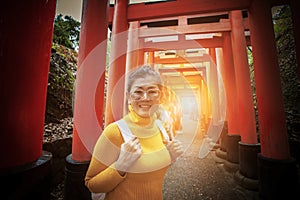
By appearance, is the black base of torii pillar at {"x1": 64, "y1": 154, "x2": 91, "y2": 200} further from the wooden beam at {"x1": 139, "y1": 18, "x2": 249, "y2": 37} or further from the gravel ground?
the wooden beam at {"x1": 139, "y1": 18, "x2": 249, "y2": 37}

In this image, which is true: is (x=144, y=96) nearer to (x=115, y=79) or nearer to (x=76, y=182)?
(x=76, y=182)

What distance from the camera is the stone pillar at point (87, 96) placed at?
239cm

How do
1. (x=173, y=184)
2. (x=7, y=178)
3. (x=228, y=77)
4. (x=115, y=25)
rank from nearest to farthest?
(x=7, y=178), (x=173, y=184), (x=115, y=25), (x=228, y=77)

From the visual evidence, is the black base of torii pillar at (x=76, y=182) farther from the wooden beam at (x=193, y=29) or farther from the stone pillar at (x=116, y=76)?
the wooden beam at (x=193, y=29)

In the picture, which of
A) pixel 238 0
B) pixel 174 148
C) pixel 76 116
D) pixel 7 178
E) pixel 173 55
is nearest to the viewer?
pixel 7 178

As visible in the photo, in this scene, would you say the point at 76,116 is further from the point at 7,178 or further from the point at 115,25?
the point at 115,25

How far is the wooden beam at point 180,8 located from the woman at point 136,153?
128 inches

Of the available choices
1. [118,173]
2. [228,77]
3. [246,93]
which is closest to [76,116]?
[118,173]

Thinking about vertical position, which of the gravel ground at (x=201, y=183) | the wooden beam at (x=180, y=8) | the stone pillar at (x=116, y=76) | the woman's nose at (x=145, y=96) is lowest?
the gravel ground at (x=201, y=183)

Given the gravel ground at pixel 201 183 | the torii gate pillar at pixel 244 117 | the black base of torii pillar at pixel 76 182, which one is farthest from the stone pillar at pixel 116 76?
the torii gate pillar at pixel 244 117

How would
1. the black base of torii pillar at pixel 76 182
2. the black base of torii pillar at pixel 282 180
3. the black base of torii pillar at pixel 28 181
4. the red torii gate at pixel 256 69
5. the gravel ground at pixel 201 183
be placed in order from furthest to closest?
the gravel ground at pixel 201 183, the red torii gate at pixel 256 69, the black base of torii pillar at pixel 282 180, the black base of torii pillar at pixel 76 182, the black base of torii pillar at pixel 28 181

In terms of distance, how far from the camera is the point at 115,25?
3947 millimetres

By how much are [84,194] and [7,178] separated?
5.99ft

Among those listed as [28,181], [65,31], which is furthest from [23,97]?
[65,31]
